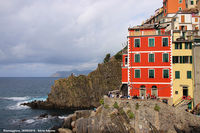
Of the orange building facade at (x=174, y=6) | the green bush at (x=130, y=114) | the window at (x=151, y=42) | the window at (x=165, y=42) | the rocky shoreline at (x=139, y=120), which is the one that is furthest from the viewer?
the orange building facade at (x=174, y=6)

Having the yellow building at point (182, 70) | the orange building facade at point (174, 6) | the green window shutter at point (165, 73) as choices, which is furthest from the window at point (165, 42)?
the orange building facade at point (174, 6)

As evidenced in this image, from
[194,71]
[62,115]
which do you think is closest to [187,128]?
[194,71]

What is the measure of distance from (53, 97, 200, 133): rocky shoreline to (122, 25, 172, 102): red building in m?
4.68

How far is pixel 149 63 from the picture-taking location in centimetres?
Answer: 3145

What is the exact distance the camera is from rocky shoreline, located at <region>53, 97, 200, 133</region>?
2585 centimetres

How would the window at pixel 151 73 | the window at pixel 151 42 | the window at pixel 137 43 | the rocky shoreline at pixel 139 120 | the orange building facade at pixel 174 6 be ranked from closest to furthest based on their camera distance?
the rocky shoreline at pixel 139 120, the window at pixel 151 42, the window at pixel 151 73, the window at pixel 137 43, the orange building facade at pixel 174 6

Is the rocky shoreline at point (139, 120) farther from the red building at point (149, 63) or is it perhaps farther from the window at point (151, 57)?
the window at point (151, 57)

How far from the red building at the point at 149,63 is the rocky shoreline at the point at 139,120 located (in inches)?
184

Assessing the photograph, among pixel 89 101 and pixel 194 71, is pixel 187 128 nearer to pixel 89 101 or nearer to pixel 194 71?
pixel 194 71

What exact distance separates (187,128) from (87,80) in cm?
3882

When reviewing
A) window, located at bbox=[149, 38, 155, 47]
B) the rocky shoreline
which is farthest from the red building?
the rocky shoreline

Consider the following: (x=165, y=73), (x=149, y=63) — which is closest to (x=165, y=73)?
(x=165, y=73)

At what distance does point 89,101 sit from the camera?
56.9 m

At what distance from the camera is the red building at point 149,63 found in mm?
31000
